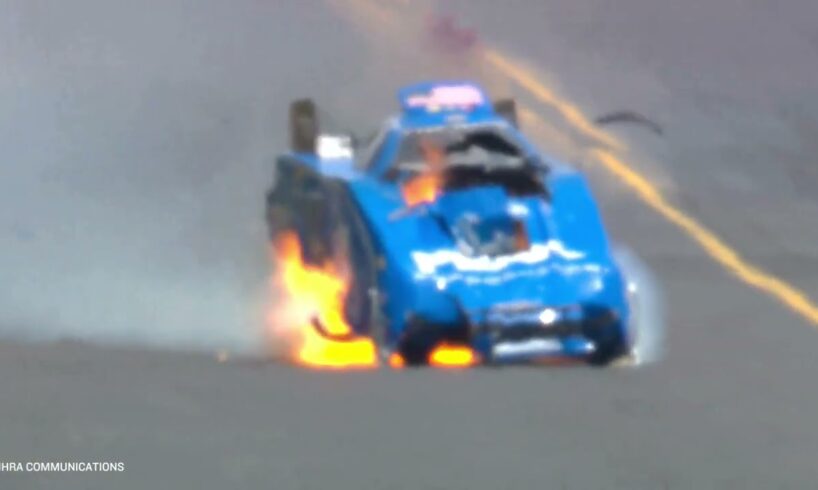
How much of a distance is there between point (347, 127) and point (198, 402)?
1113 centimetres

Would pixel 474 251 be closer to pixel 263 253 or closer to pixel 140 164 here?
pixel 263 253

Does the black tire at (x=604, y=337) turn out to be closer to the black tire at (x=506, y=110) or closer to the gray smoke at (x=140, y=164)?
the gray smoke at (x=140, y=164)

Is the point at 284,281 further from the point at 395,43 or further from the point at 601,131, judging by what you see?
the point at 395,43

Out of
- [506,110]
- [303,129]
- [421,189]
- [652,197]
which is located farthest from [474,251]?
[652,197]

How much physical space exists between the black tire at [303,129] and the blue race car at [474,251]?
1.41 m

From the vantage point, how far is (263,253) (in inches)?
488

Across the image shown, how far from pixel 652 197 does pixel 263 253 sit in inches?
147

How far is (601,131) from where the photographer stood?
54.1ft

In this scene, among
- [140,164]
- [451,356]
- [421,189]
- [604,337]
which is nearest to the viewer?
[451,356]

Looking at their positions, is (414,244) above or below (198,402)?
above

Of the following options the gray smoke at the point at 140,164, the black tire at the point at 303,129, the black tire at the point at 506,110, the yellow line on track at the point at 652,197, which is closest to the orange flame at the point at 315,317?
the gray smoke at the point at 140,164

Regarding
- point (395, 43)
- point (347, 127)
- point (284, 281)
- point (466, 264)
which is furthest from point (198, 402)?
point (395, 43)

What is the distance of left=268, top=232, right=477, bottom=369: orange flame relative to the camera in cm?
813

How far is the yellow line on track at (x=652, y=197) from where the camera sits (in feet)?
34.5
